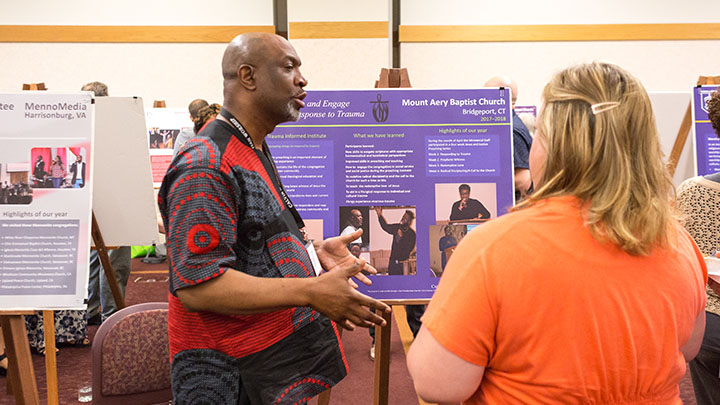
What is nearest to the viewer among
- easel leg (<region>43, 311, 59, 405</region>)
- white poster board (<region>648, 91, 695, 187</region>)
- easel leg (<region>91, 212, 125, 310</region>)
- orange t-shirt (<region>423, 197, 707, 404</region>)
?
orange t-shirt (<region>423, 197, 707, 404</region>)

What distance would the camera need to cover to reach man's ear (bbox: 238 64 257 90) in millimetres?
1398

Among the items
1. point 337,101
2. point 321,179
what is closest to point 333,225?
point 321,179

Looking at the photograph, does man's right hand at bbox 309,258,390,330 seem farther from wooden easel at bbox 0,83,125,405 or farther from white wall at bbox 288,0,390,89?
white wall at bbox 288,0,390,89

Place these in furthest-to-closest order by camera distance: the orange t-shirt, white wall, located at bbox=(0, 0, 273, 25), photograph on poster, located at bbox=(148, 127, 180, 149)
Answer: white wall, located at bbox=(0, 0, 273, 25)
photograph on poster, located at bbox=(148, 127, 180, 149)
the orange t-shirt

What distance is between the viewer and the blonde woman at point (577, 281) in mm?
906

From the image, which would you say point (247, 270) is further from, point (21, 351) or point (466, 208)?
point (21, 351)

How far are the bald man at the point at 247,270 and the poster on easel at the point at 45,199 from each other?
3.52 feet

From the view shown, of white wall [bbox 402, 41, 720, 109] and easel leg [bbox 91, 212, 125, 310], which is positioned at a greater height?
white wall [bbox 402, 41, 720, 109]

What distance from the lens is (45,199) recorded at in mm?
2188

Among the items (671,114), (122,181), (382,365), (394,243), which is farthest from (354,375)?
(671,114)

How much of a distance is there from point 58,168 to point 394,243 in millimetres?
1328

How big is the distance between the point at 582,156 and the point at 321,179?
137 cm

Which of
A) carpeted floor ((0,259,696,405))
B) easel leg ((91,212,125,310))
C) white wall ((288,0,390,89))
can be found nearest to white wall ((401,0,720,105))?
white wall ((288,0,390,89))

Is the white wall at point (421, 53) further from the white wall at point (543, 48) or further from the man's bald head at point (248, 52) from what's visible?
the man's bald head at point (248, 52)
